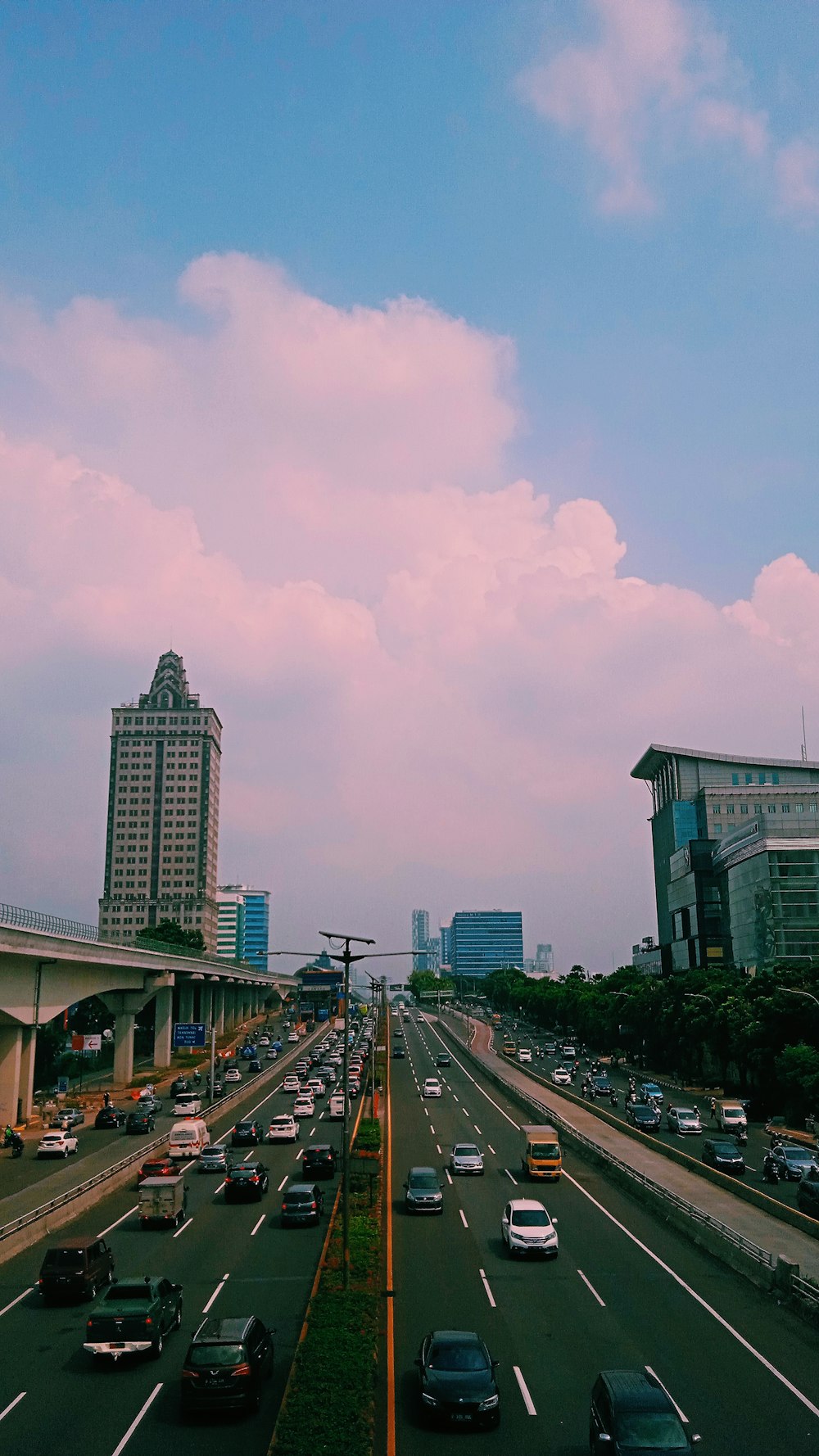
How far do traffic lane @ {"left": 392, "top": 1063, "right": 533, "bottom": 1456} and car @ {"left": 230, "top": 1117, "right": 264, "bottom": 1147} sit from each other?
52.1 feet

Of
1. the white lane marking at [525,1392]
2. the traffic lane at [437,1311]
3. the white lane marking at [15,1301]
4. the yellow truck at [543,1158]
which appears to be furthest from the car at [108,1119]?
the white lane marking at [525,1392]

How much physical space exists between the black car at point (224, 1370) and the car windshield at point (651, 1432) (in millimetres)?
7615

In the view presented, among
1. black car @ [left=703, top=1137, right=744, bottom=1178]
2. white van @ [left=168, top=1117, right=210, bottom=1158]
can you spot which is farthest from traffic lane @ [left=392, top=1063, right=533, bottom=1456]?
black car @ [left=703, top=1137, right=744, bottom=1178]

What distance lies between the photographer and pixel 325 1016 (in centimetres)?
19325

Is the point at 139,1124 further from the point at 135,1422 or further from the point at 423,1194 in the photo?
the point at 135,1422

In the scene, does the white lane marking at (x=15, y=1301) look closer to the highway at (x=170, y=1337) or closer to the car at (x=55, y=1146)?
the highway at (x=170, y=1337)

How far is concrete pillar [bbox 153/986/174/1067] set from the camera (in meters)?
113

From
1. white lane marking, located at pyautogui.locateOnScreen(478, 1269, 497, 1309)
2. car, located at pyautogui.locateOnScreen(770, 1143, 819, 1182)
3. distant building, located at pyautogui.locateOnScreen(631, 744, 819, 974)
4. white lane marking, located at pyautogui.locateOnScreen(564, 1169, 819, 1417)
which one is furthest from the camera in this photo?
distant building, located at pyautogui.locateOnScreen(631, 744, 819, 974)

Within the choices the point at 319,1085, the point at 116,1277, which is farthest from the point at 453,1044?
the point at 116,1277

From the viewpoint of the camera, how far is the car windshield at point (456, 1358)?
19.9 meters

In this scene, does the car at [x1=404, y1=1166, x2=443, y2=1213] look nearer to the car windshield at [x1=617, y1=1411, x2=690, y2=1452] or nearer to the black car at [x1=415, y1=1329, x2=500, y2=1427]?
the black car at [x1=415, y1=1329, x2=500, y2=1427]

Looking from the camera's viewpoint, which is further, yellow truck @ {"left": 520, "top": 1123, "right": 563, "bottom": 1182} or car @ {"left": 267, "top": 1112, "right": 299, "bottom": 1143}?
car @ {"left": 267, "top": 1112, "right": 299, "bottom": 1143}

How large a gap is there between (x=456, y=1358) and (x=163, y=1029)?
3974 inches

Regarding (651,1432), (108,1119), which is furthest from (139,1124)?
(651,1432)
